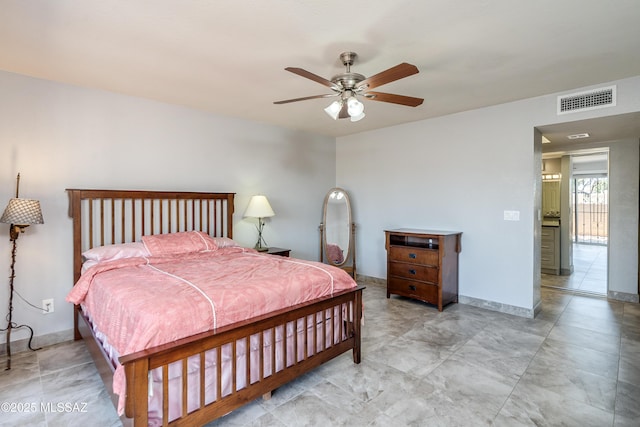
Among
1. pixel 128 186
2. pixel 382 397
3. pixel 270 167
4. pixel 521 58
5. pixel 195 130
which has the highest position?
pixel 521 58

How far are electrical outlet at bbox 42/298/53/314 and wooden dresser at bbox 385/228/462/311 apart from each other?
12.4 feet

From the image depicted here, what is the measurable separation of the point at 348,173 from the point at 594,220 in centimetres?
837

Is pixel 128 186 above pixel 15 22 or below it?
below

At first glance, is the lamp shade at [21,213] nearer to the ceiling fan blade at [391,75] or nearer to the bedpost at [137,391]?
the bedpost at [137,391]

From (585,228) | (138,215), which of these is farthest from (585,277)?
(138,215)

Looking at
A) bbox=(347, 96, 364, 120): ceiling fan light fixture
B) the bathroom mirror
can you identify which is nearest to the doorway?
the bathroom mirror

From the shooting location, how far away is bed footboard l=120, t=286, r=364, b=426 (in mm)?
1526

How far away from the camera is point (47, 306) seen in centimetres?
303

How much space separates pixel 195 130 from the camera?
13.1 ft

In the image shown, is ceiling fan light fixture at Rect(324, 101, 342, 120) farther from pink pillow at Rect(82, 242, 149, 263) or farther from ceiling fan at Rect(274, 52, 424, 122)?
pink pillow at Rect(82, 242, 149, 263)

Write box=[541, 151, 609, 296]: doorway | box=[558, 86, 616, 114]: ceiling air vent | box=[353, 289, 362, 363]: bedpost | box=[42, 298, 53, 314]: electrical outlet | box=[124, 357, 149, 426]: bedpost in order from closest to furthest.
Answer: box=[124, 357, 149, 426]: bedpost
box=[353, 289, 362, 363]: bedpost
box=[42, 298, 53, 314]: electrical outlet
box=[558, 86, 616, 114]: ceiling air vent
box=[541, 151, 609, 296]: doorway

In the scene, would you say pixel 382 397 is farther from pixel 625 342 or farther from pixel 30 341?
pixel 30 341

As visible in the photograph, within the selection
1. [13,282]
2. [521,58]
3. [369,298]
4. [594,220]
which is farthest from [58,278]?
[594,220]

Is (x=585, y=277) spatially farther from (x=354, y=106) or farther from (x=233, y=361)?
(x=233, y=361)
